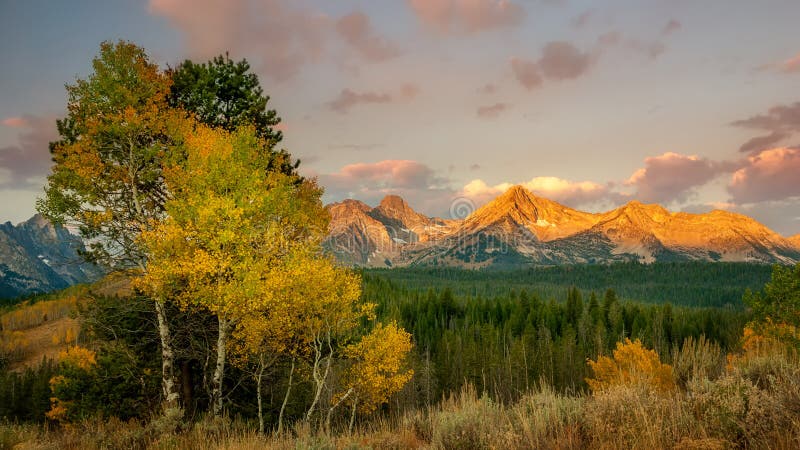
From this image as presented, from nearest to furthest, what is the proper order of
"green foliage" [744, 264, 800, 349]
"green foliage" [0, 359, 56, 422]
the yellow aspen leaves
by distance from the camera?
1. the yellow aspen leaves
2. "green foliage" [744, 264, 800, 349]
3. "green foliage" [0, 359, 56, 422]

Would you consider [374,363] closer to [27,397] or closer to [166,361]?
[166,361]

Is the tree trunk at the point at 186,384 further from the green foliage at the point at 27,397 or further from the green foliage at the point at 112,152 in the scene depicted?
the green foliage at the point at 27,397

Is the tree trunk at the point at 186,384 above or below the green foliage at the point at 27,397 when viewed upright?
above

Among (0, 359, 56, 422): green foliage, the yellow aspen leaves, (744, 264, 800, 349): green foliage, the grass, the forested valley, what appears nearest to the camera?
the grass

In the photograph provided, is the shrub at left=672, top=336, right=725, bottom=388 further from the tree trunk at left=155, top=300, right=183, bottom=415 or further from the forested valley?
the tree trunk at left=155, top=300, right=183, bottom=415

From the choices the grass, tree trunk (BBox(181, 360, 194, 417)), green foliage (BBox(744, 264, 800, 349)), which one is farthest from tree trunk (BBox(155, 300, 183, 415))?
green foliage (BBox(744, 264, 800, 349))

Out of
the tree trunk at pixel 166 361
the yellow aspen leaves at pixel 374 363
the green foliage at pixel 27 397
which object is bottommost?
the green foliage at pixel 27 397

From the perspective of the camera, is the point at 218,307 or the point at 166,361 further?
the point at 166,361

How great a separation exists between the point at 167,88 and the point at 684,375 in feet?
82.2

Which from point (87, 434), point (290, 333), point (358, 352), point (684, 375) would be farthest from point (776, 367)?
point (358, 352)

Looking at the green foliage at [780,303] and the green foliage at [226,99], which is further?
the green foliage at [780,303]

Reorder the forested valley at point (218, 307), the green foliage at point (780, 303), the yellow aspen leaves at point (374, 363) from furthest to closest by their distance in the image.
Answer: the green foliage at point (780, 303)
the yellow aspen leaves at point (374, 363)
the forested valley at point (218, 307)

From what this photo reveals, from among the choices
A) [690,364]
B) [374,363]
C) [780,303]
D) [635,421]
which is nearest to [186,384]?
[374,363]

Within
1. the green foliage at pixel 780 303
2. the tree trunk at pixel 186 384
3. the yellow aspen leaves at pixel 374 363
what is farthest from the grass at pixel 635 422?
the green foliage at pixel 780 303
